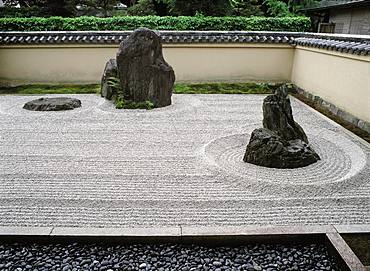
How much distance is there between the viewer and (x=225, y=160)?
5059 millimetres

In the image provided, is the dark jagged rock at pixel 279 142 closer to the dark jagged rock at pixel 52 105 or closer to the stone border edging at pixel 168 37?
the dark jagged rock at pixel 52 105

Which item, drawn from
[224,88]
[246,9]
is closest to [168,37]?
[224,88]

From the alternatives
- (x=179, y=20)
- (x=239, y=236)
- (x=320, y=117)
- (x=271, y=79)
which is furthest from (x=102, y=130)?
(x=179, y=20)

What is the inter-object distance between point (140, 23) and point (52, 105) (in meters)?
5.89

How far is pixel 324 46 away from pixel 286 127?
4.27 m

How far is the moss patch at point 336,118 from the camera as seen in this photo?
6427 mm

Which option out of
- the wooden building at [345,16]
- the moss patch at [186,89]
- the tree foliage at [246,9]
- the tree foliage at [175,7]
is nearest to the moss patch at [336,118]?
the moss patch at [186,89]

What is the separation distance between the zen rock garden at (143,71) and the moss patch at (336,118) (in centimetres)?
368

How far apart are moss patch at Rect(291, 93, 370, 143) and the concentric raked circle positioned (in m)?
0.60

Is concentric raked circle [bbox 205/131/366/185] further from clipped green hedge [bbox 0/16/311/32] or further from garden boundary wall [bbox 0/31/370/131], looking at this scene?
clipped green hedge [bbox 0/16/311/32]

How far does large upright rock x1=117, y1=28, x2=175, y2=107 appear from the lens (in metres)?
8.19

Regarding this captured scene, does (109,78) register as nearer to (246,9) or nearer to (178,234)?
(178,234)

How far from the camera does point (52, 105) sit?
26.2 ft

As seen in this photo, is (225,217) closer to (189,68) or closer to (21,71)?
(189,68)
